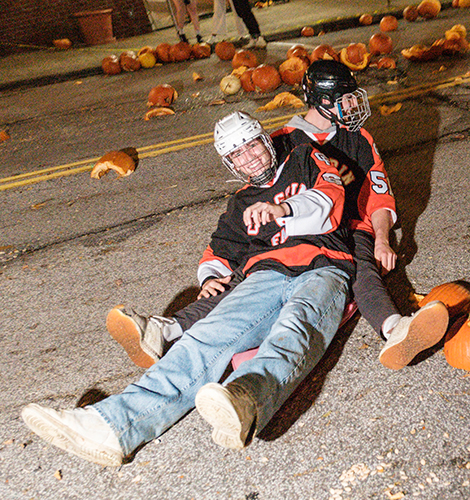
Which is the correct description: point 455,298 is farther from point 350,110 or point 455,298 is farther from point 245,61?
point 245,61

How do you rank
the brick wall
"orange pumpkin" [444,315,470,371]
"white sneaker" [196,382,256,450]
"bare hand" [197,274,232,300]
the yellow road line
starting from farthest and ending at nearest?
the brick wall → the yellow road line → "bare hand" [197,274,232,300] → "orange pumpkin" [444,315,470,371] → "white sneaker" [196,382,256,450]

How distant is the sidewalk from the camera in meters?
12.5

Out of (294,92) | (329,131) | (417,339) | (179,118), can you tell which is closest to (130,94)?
(179,118)

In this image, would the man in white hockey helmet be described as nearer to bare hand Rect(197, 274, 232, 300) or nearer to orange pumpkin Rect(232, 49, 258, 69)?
bare hand Rect(197, 274, 232, 300)

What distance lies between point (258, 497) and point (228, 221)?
5.61ft

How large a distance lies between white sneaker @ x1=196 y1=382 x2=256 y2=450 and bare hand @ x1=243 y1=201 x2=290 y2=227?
1.02 m

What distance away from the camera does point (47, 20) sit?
50.1 ft

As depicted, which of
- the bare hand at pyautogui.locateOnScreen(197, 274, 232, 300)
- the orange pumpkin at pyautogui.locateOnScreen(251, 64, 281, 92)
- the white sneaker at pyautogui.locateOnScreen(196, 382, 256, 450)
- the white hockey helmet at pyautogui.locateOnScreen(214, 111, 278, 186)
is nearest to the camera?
the white sneaker at pyautogui.locateOnScreen(196, 382, 256, 450)

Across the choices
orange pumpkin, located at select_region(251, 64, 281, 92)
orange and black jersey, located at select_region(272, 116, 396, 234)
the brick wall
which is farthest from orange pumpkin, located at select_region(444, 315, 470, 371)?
the brick wall

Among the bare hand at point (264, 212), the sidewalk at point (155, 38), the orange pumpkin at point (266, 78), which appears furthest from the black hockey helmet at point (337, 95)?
the sidewalk at point (155, 38)

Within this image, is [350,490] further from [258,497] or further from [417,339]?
[417,339]

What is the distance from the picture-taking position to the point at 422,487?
6.85 ft

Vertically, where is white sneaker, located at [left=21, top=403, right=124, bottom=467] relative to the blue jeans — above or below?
above

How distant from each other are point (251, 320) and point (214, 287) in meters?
0.48
